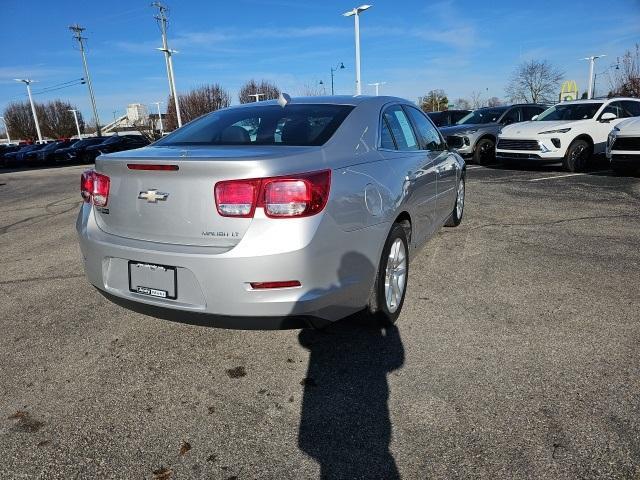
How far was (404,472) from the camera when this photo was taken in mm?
1985

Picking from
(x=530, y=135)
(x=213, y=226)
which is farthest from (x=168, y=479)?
(x=530, y=135)

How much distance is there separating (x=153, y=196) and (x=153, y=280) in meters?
0.46

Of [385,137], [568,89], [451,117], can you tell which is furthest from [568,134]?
[568,89]

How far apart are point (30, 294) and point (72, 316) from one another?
0.86 m

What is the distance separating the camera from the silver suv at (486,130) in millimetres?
13250

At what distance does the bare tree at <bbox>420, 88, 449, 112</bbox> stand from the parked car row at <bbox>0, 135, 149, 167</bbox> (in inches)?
1960

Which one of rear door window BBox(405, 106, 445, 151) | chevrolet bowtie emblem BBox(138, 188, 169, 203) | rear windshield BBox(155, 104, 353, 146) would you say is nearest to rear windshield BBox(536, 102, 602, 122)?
rear door window BBox(405, 106, 445, 151)

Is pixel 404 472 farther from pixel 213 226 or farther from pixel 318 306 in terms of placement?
pixel 213 226

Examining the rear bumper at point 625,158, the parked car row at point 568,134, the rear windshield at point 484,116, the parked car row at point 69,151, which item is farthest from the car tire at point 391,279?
the parked car row at point 69,151

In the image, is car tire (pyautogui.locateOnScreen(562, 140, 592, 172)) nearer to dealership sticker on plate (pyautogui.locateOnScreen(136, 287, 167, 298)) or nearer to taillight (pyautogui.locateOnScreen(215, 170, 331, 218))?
taillight (pyautogui.locateOnScreen(215, 170, 331, 218))

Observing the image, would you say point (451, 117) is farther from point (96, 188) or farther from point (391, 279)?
point (96, 188)

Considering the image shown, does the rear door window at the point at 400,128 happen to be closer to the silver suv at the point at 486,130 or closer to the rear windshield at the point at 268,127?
the rear windshield at the point at 268,127

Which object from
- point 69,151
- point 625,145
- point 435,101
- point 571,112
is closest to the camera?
point 625,145

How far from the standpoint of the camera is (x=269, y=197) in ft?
7.70
